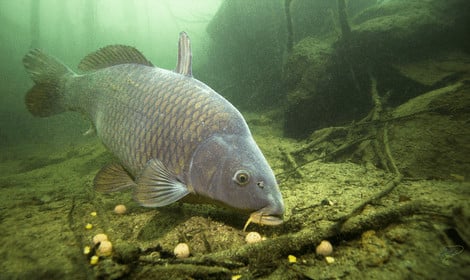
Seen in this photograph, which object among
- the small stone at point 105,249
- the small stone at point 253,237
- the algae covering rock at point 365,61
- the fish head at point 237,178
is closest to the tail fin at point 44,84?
the small stone at point 105,249

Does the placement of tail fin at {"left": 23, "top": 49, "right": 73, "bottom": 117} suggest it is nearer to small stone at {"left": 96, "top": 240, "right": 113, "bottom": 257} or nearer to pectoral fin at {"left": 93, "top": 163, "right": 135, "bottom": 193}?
pectoral fin at {"left": 93, "top": 163, "right": 135, "bottom": 193}

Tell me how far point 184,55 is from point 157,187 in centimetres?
157

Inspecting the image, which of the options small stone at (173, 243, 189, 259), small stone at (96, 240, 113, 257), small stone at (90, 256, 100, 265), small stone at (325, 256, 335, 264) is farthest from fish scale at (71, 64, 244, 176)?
small stone at (325, 256, 335, 264)

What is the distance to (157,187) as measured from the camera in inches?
82.7

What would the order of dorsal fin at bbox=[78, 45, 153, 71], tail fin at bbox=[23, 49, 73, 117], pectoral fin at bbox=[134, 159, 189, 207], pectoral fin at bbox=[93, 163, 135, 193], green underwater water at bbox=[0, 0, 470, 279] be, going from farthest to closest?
tail fin at bbox=[23, 49, 73, 117] < dorsal fin at bbox=[78, 45, 153, 71] < pectoral fin at bbox=[93, 163, 135, 193] < pectoral fin at bbox=[134, 159, 189, 207] < green underwater water at bbox=[0, 0, 470, 279]

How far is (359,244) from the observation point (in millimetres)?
1855

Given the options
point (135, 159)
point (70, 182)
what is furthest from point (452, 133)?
point (70, 182)

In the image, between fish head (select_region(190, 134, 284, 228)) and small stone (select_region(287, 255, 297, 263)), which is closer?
small stone (select_region(287, 255, 297, 263))

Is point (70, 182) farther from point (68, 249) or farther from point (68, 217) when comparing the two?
point (68, 249)

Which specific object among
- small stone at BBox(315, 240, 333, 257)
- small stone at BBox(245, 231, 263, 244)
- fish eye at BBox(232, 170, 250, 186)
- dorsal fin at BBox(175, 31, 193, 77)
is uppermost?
dorsal fin at BBox(175, 31, 193, 77)

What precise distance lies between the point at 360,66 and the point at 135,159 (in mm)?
6710

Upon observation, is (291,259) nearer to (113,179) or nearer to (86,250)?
(86,250)

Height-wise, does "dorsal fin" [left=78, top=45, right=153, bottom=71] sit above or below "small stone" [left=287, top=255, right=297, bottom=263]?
above

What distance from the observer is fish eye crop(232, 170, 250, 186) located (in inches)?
77.0
